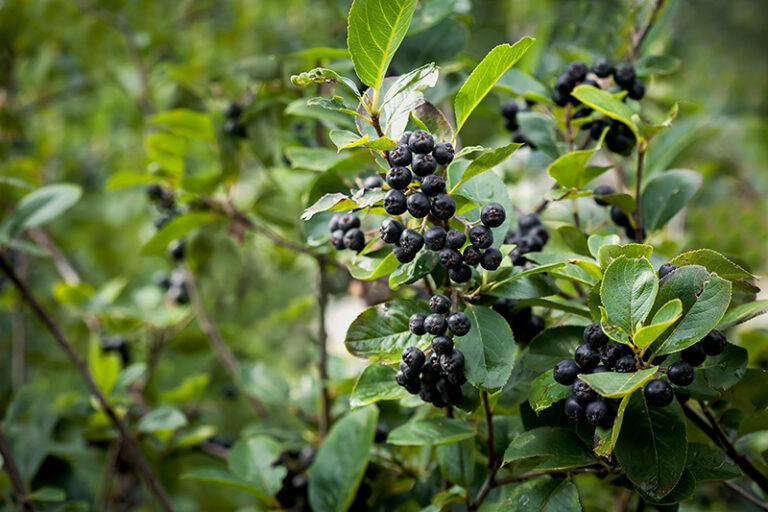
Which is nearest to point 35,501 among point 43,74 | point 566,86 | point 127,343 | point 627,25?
point 127,343

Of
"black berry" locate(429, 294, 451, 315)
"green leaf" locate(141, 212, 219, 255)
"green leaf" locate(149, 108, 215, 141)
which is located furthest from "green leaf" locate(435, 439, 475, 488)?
"green leaf" locate(149, 108, 215, 141)

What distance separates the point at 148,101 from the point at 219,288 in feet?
2.20

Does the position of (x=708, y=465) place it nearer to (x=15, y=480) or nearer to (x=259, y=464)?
(x=259, y=464)

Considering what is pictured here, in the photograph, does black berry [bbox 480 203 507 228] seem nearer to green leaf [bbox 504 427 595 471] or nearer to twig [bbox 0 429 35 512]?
green leaf [bbox 504 427 595 471]

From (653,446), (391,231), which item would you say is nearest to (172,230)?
(391,231)

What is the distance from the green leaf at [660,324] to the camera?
555 millimetres

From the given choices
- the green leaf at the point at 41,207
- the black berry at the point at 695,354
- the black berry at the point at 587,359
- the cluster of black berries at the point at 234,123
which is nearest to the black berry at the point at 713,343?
the black berry at the point at 695,354

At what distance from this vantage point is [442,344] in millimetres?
640

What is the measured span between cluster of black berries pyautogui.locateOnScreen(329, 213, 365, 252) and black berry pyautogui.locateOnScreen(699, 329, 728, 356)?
392 mm

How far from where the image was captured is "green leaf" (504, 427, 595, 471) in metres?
0.66

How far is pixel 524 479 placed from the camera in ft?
2.48

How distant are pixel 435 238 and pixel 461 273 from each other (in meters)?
0.05

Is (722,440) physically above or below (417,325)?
below

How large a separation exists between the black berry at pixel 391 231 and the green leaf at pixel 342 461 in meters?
0.42
